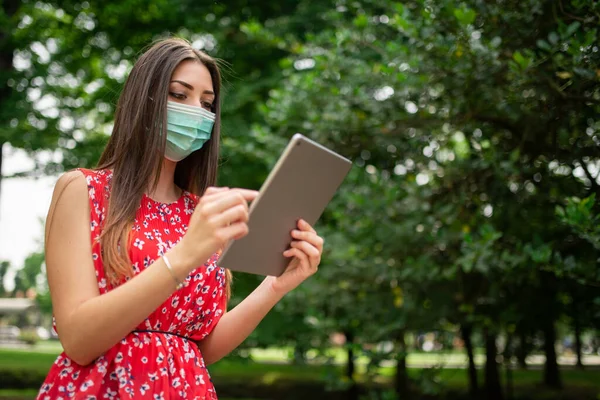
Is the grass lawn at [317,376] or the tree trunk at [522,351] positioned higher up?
the tree trunk at [522,351]

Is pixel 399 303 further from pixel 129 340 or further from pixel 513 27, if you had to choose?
pixel 129 340

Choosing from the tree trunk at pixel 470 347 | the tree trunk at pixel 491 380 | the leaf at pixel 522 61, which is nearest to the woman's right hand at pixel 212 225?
the leaf at pixel 522 61

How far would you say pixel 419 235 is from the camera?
5.72 meters

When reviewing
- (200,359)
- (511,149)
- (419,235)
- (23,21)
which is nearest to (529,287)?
(419,235)

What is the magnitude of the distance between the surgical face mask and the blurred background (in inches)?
27.6

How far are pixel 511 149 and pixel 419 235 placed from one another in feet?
3.71

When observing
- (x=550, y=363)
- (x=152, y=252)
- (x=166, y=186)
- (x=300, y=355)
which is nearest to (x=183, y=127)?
(x=166, y=186)

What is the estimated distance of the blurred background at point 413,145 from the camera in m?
4.06

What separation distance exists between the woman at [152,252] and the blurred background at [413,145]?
0.74 meters

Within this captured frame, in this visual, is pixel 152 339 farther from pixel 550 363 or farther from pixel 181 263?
pixel 550 363

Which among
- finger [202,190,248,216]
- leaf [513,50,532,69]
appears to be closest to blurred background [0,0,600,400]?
leaf [513,50,532,69]

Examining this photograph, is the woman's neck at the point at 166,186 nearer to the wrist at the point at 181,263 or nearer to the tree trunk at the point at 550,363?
the wrist at the point at 181,263

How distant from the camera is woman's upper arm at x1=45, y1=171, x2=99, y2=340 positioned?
1633mm

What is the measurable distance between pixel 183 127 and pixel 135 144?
0.15 meters
